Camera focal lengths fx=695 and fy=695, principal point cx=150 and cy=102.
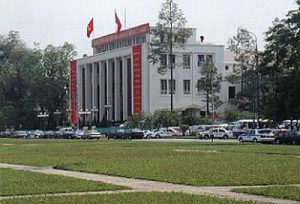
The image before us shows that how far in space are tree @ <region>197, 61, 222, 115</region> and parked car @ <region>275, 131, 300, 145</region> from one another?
51.3m

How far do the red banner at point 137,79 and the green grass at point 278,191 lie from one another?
101554 mm

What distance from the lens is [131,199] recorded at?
17.3 m

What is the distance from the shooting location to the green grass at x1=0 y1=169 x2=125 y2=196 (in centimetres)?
1978

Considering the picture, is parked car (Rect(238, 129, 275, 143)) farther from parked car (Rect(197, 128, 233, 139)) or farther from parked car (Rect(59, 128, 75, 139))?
parked car (Rect(59, 128, 75, 139))

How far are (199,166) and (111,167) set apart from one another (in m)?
3.74

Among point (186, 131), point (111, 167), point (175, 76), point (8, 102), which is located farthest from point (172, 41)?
point (111, 167)

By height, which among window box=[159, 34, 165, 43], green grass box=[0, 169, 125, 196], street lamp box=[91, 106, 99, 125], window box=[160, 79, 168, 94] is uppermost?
window box=[159, 34, 165, 43]

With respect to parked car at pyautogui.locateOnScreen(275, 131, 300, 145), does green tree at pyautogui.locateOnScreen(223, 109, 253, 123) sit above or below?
above

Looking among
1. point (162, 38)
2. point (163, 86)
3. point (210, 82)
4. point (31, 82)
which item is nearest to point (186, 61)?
point (163, 86)

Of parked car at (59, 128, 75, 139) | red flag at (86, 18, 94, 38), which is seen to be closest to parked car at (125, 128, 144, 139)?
parked car at (59, 128, 75, 139)

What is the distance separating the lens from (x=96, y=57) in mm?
140375

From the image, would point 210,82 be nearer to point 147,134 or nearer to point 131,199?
point 147,134

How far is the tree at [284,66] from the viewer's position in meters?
63.7

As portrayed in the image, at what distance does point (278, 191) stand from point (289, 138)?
4723 centimetres
